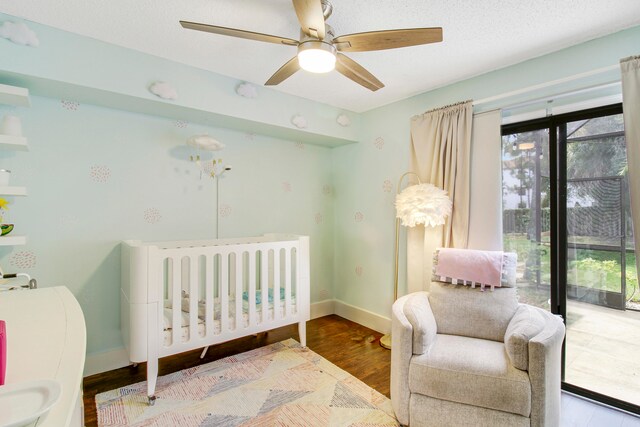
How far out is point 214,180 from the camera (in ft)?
9.55

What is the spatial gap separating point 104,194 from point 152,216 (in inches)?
14.4

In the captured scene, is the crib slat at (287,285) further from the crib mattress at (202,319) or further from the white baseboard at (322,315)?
the white baseboard at (322,315)

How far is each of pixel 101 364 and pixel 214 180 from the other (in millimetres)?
1663

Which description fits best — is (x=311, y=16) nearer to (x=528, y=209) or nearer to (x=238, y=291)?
(x=238, y=291)

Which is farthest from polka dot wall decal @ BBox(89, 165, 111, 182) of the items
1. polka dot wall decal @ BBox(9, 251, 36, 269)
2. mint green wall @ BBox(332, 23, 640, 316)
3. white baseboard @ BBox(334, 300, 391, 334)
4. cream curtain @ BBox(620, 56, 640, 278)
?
cream curtain @ BBox(620, 56, 640, 278)

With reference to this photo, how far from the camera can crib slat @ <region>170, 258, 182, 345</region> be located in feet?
6.93

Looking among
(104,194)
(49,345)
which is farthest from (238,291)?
(49,345)

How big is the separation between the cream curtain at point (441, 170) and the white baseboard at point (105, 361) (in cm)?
238

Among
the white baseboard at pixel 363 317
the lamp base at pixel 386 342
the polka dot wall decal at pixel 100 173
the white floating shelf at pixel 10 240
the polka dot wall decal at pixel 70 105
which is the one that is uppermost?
the polka dot wall decal at pixel 70 105

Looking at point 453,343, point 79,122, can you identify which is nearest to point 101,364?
point 79,122

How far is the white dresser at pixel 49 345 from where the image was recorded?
66 cm

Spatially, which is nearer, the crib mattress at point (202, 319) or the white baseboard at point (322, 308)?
the crib mattress at point (202, 319)

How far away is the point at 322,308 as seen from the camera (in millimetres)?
3656

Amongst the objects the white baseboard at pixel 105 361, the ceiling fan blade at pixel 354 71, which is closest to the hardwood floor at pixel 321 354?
the white baseboard at pixel 105 361
